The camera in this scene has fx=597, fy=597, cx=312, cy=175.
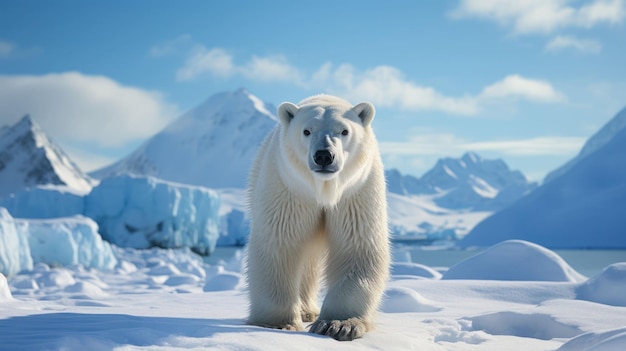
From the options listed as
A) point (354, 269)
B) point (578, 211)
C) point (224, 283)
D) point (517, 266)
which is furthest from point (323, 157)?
point (578, 211)

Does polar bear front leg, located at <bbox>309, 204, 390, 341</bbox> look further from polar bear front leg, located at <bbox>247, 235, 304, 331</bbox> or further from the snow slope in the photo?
the snow slope

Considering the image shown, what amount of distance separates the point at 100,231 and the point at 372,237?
118ft

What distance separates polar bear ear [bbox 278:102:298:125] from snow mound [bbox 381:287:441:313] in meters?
2.15

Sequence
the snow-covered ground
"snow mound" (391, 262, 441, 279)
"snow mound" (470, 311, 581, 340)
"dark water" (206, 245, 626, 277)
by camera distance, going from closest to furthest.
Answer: the snow-covered ground, "snow mound" (470, 311, 581, 340), "snow mound" (391, 262, 441, 279), "dark water" (206, 245, 626, 277)

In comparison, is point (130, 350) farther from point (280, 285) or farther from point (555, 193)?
point (555, 193)

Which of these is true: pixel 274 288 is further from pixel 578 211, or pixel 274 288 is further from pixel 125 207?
pixel 578 211

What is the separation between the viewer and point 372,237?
3553 mm

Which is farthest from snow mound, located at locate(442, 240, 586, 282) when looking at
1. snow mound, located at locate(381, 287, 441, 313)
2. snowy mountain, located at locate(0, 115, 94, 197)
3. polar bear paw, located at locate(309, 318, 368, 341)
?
snowy mountain, located at locate(0, 115, 94, 197)

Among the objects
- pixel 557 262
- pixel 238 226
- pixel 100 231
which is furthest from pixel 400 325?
pixel 238 226

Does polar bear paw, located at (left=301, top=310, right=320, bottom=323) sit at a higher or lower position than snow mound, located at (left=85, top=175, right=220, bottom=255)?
lower

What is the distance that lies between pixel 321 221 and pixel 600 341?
1638mm

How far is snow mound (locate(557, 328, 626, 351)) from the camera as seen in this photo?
105 inches

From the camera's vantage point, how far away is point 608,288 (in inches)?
213

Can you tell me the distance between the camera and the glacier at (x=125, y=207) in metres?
35.3
